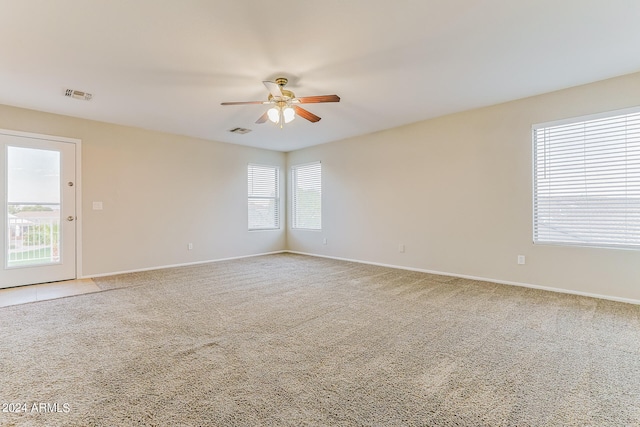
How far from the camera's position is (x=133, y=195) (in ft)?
17.0

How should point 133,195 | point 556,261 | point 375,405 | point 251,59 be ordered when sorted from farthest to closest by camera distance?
point 133,195
point 556,261
point 251,59
point 375,405

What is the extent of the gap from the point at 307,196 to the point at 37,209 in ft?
15.1

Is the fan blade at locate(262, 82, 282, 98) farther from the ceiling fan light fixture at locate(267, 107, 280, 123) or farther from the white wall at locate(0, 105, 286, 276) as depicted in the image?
the white wall at locate(0, 105, 286, 276)

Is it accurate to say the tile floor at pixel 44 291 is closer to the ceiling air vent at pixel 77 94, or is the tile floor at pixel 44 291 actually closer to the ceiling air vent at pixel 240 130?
the ceiling air vent at pixel 77 94

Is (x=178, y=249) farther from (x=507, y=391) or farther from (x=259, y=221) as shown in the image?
(x=507, y=391)

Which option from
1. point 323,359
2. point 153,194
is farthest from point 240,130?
point 323,359

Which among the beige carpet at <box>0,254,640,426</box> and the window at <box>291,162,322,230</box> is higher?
the window at <box>291,162,322,230</box>

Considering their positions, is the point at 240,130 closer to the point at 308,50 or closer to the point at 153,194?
the point at 153,194

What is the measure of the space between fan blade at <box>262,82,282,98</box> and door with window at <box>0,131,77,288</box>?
3532mm

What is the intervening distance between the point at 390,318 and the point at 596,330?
5.71 ft

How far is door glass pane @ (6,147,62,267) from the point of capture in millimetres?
4160

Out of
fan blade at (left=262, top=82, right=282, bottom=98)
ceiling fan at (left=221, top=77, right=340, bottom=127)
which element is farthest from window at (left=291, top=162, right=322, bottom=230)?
fan blade at (left=262, top=82, right=282, bottom=98)

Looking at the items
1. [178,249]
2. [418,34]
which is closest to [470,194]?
[418,34]

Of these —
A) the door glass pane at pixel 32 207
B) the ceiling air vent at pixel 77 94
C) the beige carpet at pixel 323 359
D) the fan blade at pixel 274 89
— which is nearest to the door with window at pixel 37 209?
the door glass pane at pixel 32 207
